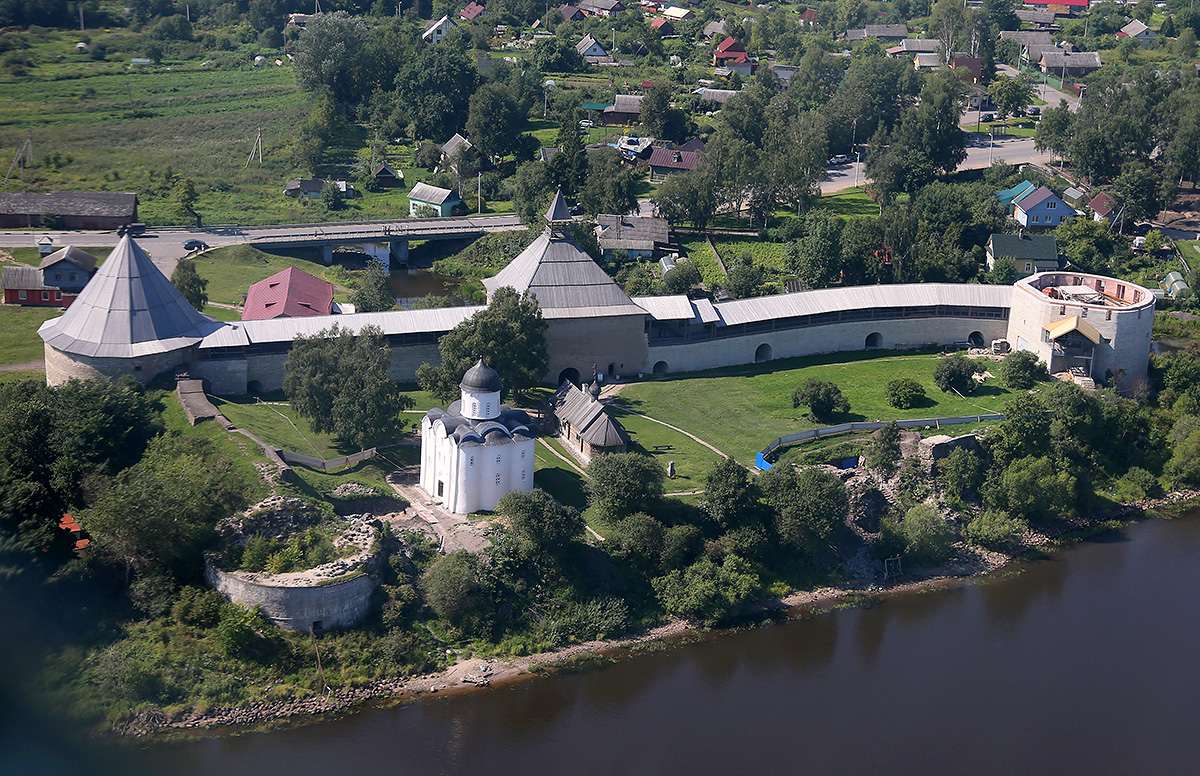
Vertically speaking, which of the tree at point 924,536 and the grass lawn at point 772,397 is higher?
the grass lawn at point 772,397

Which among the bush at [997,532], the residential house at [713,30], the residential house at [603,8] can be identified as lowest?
the bush at [997,532]

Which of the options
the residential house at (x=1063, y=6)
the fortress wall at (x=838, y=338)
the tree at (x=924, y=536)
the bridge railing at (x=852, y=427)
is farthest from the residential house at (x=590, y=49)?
the tree at (x=924, y=536)

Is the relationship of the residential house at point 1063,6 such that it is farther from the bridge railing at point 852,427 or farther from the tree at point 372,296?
the tree at point 372,296

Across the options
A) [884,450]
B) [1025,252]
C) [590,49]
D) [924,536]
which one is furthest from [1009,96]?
[924,536]

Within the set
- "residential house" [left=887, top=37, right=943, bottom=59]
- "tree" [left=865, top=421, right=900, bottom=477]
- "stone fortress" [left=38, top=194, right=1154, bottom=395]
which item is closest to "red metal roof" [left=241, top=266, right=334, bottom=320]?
"stone fortress" [left=38, top=194, right=1154, bottom=395]

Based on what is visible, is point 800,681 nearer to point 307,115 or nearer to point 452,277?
point 452,277

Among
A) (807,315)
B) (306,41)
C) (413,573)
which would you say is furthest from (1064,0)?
(413,573)
